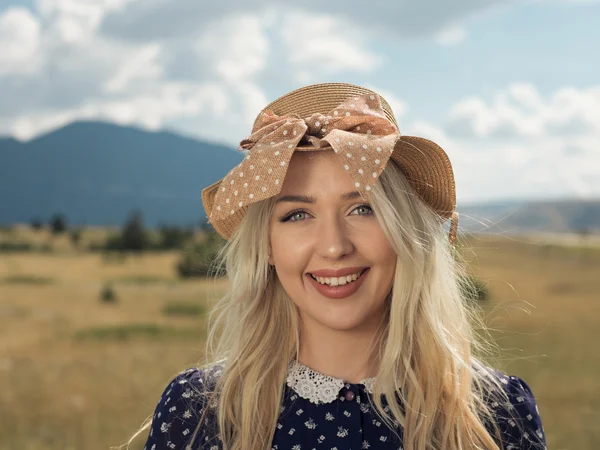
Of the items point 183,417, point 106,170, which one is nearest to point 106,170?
point 106,170

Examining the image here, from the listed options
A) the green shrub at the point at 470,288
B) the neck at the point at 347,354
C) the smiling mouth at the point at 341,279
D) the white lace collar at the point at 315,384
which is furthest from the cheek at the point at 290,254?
the green shrub at the point at 470,288

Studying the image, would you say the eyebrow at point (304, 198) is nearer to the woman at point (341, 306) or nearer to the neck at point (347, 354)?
the woman at point (341, 306)

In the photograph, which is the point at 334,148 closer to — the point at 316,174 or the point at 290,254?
the point at 316,174

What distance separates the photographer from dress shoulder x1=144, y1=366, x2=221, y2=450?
9.93 ft

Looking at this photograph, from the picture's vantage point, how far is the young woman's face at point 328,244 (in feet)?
8.99

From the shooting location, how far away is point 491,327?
3473 millimetres

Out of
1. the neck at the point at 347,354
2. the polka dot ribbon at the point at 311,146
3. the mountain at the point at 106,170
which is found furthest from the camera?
the mountain at the point at 106,170

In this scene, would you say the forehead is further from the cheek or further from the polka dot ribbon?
the cheek

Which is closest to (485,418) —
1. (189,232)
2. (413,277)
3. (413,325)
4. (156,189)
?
(413,325)

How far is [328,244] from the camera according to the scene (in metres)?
2.71

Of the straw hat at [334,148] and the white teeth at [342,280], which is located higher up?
the straw hat at [334,148]

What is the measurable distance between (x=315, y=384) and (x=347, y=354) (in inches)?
7.5

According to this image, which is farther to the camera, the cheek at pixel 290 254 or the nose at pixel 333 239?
the cheek at pixel 290 254

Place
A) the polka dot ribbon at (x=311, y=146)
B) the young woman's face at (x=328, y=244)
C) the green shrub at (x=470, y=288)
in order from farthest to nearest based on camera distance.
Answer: the green shrub at (x=470, y=288)
the young woman's face at (x=328, y=244)
the polka dot ribbon at (x=311, y=146)
